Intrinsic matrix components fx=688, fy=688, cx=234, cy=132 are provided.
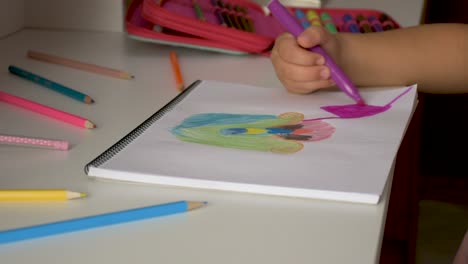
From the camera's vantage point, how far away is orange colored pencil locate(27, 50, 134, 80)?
822 mm

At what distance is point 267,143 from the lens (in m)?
0.58

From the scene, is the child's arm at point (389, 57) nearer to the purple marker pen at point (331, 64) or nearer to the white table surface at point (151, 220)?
the purple marker pen at point (331, 64)

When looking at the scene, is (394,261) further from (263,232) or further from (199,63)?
(263,232)

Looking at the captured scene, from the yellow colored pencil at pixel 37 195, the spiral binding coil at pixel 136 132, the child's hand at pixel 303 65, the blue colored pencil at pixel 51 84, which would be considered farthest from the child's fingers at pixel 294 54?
the yellow colored pencil at pixel 37 195

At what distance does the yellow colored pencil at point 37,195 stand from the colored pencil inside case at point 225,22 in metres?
0.47

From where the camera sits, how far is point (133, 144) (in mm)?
570

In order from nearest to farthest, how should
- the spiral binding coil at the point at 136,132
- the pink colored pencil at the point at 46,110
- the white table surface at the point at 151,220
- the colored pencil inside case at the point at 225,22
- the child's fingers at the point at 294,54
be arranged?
the white table surface at the point at 151,220 < the spiral binding coil at the point at 136,132 < the pink colored pencil at the point at 46,110 < the child's fingers at the point at 294,54 < the colored pencil inside case at the point at 225,22

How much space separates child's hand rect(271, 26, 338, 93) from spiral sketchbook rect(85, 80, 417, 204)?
1cm

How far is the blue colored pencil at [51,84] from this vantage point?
0.72 m

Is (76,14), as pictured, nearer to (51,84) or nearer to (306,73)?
(51,84)

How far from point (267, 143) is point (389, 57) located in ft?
0.95

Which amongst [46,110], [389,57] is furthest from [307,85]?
[46,110]

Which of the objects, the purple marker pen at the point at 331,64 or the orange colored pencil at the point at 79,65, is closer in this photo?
the purple marker pen at the point at 331,64

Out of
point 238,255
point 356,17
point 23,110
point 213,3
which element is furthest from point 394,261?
point 238,255
